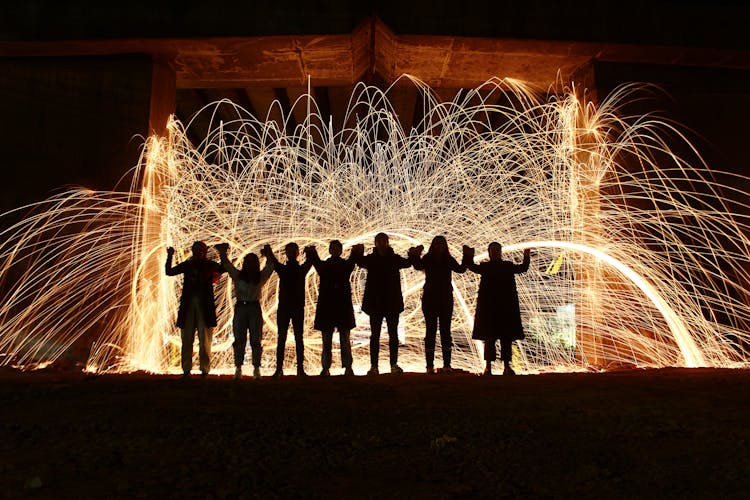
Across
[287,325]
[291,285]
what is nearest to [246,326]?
[287,325]

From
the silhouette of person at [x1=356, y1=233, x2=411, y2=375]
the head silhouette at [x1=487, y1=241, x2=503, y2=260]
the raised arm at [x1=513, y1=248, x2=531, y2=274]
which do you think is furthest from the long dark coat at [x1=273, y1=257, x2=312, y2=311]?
the raised arm at [x1=513, y1=248, x2=531, y2=274]

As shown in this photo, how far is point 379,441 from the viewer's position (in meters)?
3.84

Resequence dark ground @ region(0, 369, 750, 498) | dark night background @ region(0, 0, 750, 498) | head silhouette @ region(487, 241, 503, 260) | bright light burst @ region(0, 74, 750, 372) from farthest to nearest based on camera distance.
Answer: bright light burst @ region(0, 74, 750, 372) → head silhouette @ region(487, 241, 503, 260) → dark night background @ region(0, 0, 750, 498) → dark ground @ region(0, 369, 750, 498)

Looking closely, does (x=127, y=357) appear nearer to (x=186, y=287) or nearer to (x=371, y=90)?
(x=186, y=287)

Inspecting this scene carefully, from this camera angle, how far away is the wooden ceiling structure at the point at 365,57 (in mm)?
9602

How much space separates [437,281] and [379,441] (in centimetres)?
336

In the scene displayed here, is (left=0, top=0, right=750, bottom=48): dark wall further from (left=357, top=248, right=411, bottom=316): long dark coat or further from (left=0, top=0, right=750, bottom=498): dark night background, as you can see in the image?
(left=357, top=248, right=411, bottom=316): long dark coat

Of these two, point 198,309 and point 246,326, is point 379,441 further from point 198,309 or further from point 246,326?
point 198,309

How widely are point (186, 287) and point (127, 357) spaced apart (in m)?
2.65

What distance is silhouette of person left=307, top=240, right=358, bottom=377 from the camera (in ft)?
22.9

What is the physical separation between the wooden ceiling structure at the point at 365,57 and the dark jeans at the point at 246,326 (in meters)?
4.47

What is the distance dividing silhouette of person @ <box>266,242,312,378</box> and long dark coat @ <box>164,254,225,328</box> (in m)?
0.74

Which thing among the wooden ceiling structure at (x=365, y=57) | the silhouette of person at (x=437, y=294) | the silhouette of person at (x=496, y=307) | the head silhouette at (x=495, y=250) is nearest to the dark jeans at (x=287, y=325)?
the silhouette of person at (x=437, y=294)

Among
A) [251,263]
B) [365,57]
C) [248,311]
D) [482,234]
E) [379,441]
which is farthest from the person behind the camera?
[365,57]
